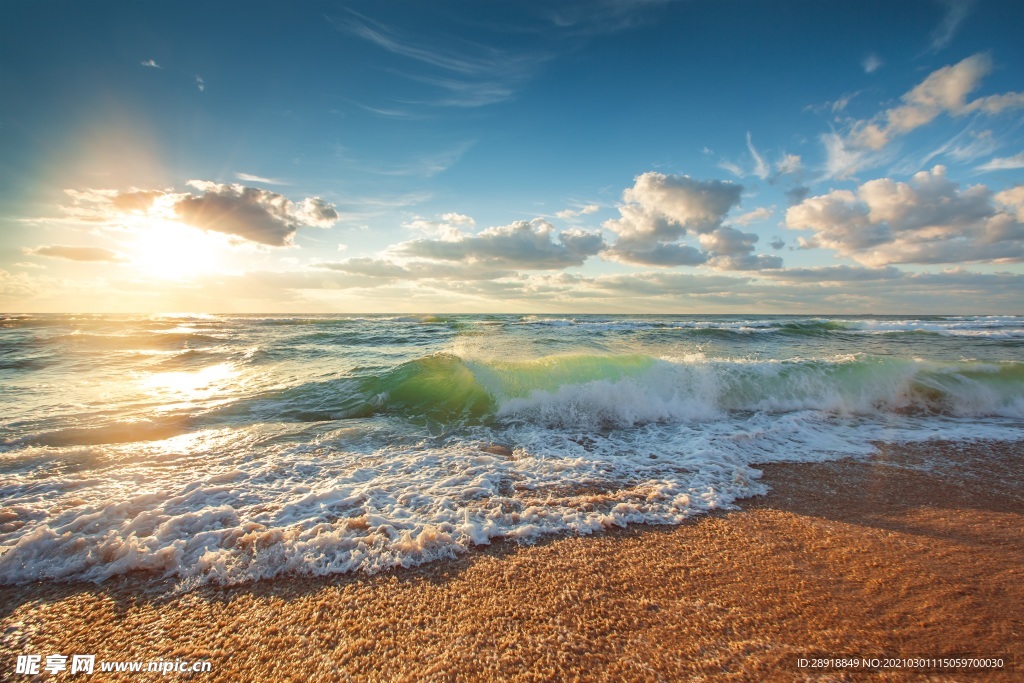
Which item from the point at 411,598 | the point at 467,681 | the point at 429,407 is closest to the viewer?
the point at 467,681

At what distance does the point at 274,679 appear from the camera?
84.9 inches

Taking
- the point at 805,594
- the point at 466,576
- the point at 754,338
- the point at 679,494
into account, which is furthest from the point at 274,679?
the point at 754,338

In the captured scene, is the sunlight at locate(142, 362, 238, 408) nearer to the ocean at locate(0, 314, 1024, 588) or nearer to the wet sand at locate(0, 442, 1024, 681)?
the ocean at locate(0, 314, 1024, 588)

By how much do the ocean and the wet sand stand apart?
31 cm

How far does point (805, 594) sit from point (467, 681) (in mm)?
2455

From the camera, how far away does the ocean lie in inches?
134

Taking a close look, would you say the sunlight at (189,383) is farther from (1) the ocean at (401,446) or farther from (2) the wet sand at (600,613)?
(2) the wet sand at (600,613)

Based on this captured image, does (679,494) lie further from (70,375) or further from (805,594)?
(70,375)

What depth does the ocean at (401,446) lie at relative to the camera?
134 inches

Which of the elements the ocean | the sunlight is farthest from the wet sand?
the sunlight

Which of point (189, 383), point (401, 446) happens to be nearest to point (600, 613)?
point (401, 446)

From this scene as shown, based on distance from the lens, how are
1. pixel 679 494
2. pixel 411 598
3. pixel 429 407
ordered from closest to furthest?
pixel 411 598, pixel 679 494, pixel 429 407

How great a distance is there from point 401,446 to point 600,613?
4257 millimetres

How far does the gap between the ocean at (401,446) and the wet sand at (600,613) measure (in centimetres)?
31
